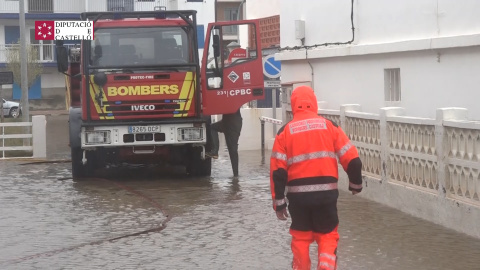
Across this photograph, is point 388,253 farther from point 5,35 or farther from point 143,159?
point 5,35

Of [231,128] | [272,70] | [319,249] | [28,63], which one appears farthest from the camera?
[28,63]

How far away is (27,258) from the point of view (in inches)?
383

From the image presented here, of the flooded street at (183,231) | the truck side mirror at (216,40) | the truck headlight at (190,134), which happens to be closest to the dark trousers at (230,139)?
the flooded street at (183,231)

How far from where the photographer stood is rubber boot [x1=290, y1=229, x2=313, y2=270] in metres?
7.48

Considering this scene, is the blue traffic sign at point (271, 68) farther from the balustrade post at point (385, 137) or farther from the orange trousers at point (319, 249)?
the orange trousers at point (319, 249)

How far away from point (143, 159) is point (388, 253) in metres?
8.72

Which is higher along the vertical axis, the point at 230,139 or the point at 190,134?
the point at 190,134

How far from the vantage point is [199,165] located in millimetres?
17812

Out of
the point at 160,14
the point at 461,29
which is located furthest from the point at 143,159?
the point at 461,29

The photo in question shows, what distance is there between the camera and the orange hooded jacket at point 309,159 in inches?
295

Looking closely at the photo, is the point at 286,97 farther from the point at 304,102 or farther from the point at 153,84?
the point at 304,102

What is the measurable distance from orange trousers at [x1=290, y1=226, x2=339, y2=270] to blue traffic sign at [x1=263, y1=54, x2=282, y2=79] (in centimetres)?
1544

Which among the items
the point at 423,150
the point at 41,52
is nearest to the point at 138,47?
the point at 423,150

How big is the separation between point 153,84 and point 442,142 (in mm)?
7016
